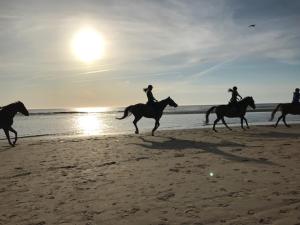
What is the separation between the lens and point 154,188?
7.94 metres

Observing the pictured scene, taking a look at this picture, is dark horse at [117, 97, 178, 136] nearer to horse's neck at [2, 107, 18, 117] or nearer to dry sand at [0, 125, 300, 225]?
horse's neck at [2, 107, 18, 117]

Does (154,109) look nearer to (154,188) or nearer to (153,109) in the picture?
(153,109)

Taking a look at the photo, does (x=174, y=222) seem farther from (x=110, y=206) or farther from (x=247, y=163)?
(x=247, y=163)

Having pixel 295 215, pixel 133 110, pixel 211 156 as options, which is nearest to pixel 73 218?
pixel 295 215

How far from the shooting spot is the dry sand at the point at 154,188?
6.10m

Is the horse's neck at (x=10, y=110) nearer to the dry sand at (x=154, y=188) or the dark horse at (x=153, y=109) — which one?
the dry sand at (x=154, y=188)

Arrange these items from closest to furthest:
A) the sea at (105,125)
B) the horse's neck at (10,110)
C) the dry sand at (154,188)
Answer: the dry sand at (154,188), the horse's neck at (10,110), the sea at (105,125)

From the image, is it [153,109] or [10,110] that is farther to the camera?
[153,109]

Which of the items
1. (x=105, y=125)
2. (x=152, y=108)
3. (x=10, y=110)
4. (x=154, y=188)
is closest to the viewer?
(x=154, y=188)

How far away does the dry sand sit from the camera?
6.10 meters

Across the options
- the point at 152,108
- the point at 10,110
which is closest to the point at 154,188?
the point at 10,110

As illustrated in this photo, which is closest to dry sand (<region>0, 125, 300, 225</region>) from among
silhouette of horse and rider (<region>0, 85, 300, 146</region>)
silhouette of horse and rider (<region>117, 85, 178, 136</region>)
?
silhouette of horse and rider (<region>0, 85, 300, 146</region>)

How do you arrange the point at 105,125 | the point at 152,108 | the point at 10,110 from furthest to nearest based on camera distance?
the point at 105,125, the point at 152,108, the point at 10,110

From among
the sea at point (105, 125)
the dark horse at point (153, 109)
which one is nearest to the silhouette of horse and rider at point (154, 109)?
the dark horse at point (153, 109)
